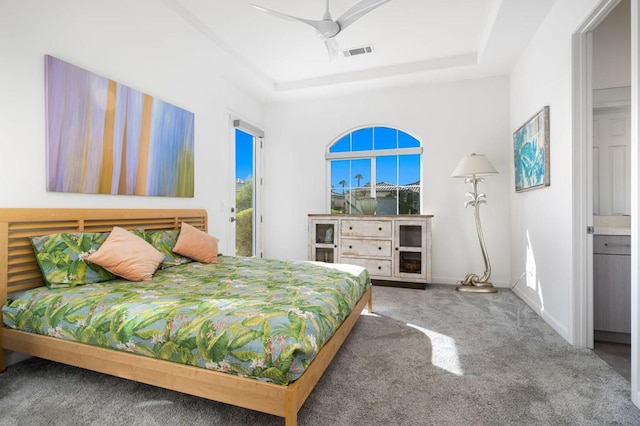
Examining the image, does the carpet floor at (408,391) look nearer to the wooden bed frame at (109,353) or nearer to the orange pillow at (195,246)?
the wooden bed frame at (109,353)

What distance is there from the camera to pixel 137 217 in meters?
2.83

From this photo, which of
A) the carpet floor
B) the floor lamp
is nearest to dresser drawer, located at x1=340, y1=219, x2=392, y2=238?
the floor lamp

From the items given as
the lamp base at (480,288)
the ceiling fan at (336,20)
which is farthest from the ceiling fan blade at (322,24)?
the lamp base at (480,288)

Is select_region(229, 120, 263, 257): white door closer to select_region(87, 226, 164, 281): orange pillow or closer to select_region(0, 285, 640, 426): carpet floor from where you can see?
select_region(87, 226, 164, 281): orange pillow

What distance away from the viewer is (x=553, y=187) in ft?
8.89

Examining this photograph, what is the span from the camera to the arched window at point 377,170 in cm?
464

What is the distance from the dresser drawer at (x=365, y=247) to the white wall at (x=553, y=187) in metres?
1.58

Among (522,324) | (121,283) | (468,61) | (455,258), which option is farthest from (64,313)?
(468,61)

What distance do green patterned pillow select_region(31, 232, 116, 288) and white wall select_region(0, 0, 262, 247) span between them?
304 mm

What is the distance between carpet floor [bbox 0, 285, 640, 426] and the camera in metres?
1.53

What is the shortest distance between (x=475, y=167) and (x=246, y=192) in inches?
126

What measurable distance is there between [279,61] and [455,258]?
3533 millimetres

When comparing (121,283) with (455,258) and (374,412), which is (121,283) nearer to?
(374,412)

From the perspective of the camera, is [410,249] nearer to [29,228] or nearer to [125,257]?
[125,257]
